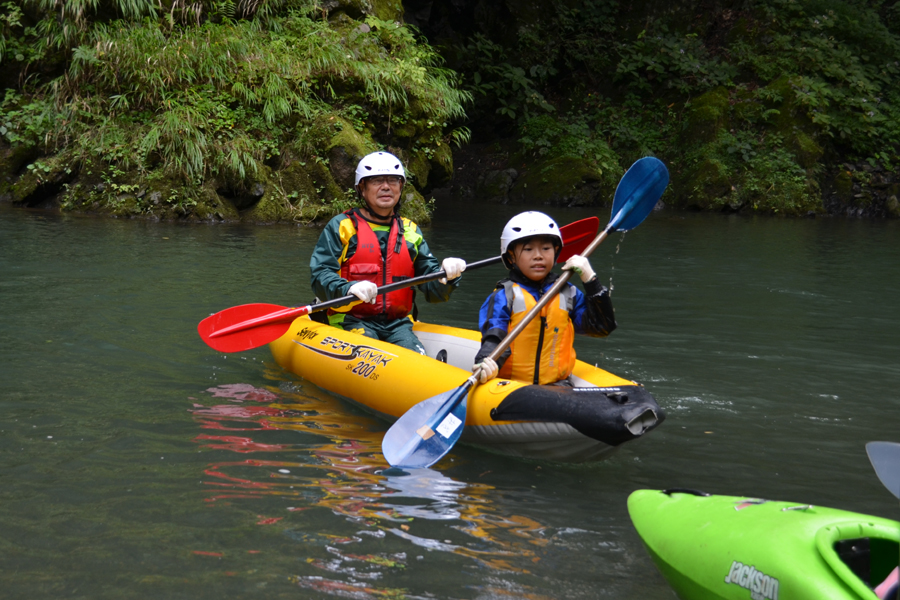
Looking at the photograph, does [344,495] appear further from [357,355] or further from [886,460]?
[886,460]

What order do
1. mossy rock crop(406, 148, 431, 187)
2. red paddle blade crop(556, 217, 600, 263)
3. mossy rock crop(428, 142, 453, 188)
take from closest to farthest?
red paddle blade crop(556, 217, 600, 263)
mossy rock crop(406, 148, 431, 187)
mossy rock crop(428, 142, 453, 188)

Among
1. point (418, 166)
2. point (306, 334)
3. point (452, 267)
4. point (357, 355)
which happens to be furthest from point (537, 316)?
point (418, 166)

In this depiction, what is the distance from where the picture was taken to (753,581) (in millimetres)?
1850

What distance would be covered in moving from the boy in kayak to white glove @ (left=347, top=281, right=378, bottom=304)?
2.45ft

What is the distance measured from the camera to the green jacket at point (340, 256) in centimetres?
433

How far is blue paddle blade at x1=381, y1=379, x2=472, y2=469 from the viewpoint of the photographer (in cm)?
317

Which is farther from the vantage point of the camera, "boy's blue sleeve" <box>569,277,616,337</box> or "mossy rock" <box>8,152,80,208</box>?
"mossy rock" <box>8,152,80,208</box>

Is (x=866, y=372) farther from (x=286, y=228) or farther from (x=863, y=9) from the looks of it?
(x=863, y=9)

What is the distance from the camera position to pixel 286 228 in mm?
10445

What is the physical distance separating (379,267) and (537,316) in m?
1.25

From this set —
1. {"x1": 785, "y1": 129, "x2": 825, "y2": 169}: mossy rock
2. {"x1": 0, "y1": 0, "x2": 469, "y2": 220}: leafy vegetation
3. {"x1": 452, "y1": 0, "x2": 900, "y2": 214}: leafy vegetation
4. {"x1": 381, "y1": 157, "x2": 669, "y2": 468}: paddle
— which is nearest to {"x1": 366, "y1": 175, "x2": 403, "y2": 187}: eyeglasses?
{"x1": 381, "y1": 157, "x2": 669, "y2": 468}: paddle

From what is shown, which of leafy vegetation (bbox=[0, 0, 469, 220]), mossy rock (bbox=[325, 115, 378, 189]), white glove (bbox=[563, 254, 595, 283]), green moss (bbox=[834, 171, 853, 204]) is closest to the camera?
white glove (bbox=[563, 254, 595, 283])

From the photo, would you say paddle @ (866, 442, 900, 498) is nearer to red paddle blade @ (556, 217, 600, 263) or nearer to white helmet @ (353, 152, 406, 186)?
white helmet @ (353, 152, 406, 186)

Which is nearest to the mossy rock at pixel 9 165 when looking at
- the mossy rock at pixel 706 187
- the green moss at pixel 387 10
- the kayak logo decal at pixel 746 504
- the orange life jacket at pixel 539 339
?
the green moss at pixel 387 10
